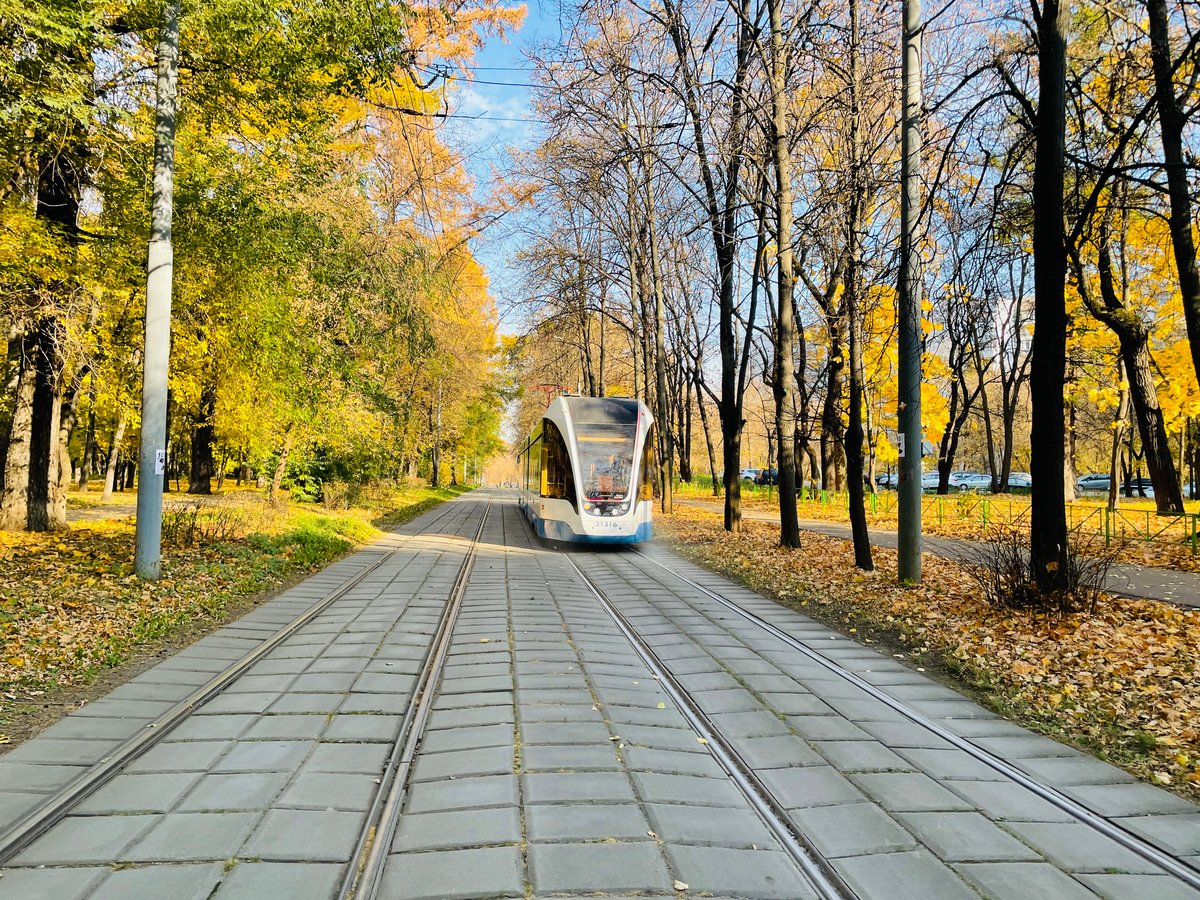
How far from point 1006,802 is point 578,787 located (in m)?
2.11

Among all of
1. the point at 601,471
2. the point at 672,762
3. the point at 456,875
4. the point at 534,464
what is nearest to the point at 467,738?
the point at 672,762

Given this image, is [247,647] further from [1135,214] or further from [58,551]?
[1135,214]

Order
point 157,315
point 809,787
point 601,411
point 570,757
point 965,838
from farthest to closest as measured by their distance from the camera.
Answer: point 601,411 < point 157,315 < point 570,757 < point 809,787 < point 965,838

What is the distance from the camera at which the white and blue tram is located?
48.7 feet

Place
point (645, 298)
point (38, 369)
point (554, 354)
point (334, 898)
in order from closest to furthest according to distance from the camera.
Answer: point (334, 898), point (38, 369), point (645, 298), point (554, 354)

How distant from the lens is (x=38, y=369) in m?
11.2

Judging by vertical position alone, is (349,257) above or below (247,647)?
above

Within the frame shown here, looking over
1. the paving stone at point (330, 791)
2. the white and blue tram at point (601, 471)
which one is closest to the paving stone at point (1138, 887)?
the paving stone at point (330, 791)

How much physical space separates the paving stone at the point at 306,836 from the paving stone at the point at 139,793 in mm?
582

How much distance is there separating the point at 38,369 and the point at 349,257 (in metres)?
5.00

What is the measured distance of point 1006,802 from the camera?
365 cm

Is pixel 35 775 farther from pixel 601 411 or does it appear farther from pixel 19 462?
pixel 601 411

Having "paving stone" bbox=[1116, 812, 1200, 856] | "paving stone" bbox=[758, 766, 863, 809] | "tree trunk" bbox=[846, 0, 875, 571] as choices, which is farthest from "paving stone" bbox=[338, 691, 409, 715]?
"tree trunk" bbox=[846, 0, 875, 571]

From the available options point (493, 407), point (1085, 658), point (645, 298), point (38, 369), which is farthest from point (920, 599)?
point (493, 407)
